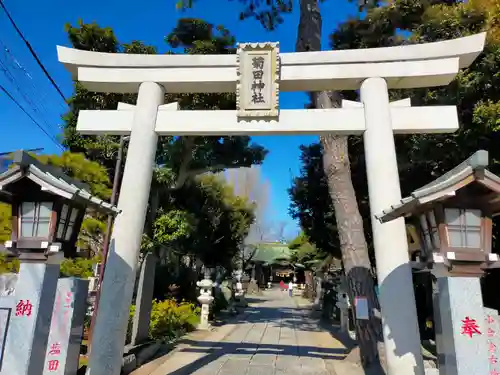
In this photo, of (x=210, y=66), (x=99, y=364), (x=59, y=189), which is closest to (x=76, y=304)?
(x=99, y=364)

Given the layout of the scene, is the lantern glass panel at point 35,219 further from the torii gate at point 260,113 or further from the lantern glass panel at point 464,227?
the lantern glass panel at point 464,227

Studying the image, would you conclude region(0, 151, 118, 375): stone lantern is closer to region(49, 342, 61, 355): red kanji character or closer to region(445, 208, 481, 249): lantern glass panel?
region(49, 342, 61, 355): red kanji character

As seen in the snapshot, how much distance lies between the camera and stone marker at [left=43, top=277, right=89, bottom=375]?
4.53 meters

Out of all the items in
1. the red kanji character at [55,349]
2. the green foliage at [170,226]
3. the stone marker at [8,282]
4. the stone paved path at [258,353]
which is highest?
the green foliage at [170,226]

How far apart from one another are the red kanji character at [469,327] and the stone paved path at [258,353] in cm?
413

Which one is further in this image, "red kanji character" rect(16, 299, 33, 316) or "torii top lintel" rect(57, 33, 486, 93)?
"torii top lintel" rect(57, 33, 486, 93)

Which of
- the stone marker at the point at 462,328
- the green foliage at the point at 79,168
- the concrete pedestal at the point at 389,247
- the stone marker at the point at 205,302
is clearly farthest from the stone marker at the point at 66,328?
the stone marker at the point at 205,302

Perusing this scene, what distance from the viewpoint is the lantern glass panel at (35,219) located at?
4.29 m

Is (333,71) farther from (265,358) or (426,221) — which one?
(265,358)

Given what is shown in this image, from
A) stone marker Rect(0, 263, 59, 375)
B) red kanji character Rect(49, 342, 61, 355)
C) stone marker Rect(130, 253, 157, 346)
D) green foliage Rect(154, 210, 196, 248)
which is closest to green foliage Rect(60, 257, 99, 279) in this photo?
stone marker Rect(130, 253, 157, 346)

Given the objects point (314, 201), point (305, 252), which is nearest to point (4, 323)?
point (314, 201)

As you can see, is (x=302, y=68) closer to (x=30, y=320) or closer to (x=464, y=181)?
(x=464, y=181)

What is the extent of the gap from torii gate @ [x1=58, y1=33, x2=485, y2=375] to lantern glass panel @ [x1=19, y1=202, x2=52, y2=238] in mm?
1482

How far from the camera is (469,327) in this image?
3.46 metres
